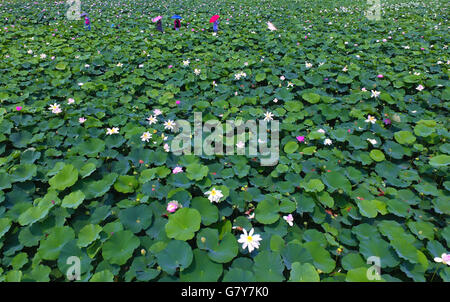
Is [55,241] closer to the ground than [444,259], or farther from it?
closer to the ground

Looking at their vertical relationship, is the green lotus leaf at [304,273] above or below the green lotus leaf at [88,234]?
above

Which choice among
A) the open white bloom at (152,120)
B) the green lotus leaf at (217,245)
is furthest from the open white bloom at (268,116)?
the green lotus leaf at (217,245)

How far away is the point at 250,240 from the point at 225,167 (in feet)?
2.46

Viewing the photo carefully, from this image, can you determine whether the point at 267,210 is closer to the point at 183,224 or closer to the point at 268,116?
the point at 183,224

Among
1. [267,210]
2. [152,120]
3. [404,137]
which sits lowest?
[152,120]

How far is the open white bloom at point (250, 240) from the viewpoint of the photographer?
57.4 inches

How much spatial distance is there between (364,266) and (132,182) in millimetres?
1541

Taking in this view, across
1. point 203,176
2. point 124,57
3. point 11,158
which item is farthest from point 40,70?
point 203,176

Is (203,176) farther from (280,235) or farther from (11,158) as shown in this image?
(11,158)

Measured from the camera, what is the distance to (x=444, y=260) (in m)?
1.37

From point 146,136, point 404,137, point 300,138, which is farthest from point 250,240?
point 404,137

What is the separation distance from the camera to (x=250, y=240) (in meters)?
1.48

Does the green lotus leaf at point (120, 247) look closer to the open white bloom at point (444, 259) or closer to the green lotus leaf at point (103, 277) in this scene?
the green lotus leaf at point (103, 277)

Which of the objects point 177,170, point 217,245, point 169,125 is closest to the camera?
point 217,245
